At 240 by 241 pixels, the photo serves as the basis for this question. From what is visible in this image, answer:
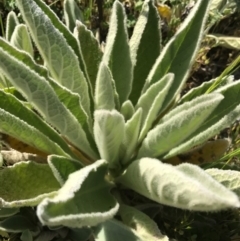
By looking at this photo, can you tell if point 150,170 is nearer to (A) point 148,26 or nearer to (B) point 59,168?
(B) point 59,168

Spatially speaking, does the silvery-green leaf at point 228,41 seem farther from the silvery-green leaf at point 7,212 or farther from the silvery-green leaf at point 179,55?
the silvery-green leaf at point 7,212

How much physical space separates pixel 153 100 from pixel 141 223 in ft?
1.22

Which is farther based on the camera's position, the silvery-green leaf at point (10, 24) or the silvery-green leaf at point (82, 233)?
the silvery-green leaf at point (10, 24)

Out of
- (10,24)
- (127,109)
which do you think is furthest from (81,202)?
(10,24)

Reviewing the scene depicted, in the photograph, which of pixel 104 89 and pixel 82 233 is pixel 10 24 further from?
pixel 82 233

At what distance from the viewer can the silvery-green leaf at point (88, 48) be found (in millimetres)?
1514

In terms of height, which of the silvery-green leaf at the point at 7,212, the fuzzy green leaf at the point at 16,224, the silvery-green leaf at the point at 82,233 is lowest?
the silvery-green leaf at the point at 82,233

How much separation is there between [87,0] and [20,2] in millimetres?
1177

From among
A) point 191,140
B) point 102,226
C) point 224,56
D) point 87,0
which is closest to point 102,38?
point 87,0

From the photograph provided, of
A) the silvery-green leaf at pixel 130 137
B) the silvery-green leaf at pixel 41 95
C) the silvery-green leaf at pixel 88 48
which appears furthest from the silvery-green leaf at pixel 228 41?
the silvery-green leaf at pixel 41 95

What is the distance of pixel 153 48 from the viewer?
5.23ft

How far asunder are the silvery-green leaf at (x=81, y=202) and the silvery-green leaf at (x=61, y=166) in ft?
0.25

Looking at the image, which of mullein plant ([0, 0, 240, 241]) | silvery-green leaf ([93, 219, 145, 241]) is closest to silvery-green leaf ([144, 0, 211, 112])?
mullein plant ([0, 0, 240, 241])

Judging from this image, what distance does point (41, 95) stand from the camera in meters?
1.19
